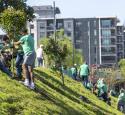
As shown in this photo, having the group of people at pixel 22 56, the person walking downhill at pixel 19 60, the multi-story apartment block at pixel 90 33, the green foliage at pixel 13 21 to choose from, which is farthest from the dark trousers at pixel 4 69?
the multi-story apartment block at pixel 90 33

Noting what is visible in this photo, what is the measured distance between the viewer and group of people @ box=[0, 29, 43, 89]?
1812 cm

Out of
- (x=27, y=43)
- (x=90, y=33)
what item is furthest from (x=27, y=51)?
(x=90, y=33)

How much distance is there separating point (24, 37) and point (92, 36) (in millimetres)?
136243

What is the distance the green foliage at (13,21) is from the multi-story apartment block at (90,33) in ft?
429

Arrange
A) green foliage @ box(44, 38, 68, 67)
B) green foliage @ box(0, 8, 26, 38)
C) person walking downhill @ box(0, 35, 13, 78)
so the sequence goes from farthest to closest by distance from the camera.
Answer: green foliage @ box(44, 38, 68, 67) → green foliage @ box(0, 8, 26, 38) → person walking downhill @ box(0, 35, 13, 78)

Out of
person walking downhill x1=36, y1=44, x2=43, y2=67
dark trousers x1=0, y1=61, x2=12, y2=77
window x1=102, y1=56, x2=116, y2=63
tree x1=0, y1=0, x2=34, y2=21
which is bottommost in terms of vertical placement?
window x1=102, y1=56, x2=116, y2=63

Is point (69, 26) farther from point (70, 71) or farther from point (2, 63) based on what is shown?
point (2, 63)

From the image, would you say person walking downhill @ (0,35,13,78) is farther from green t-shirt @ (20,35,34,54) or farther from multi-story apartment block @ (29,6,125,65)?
multi-story apartment block @ (29,6,125,65)

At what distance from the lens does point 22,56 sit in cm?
1983

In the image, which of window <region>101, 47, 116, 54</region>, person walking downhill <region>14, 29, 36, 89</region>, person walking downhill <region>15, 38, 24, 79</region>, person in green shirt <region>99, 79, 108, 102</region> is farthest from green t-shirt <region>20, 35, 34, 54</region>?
window <region>101, 47, 116, 54</region>

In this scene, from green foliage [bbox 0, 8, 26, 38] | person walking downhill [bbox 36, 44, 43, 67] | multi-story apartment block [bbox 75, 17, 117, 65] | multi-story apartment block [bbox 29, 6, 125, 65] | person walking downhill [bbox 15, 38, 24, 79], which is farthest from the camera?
multi-story apartment block [bbox 29, 6, 125, 65]

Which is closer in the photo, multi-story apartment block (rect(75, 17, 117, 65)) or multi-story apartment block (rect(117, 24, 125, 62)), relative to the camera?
multi-story apartment block (rect(75, 17, 117, 65))

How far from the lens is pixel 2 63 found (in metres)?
19.6

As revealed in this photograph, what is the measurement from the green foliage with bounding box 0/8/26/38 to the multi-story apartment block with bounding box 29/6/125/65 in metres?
131
